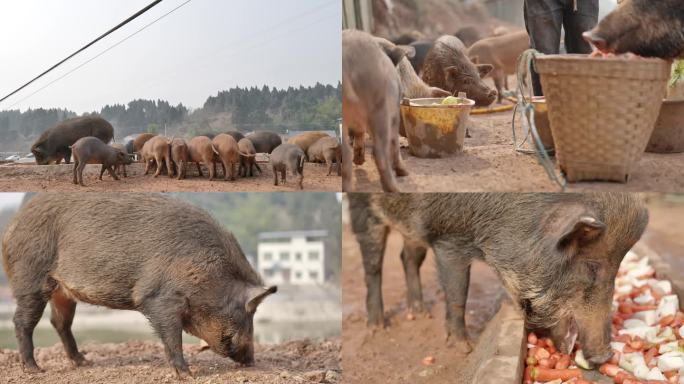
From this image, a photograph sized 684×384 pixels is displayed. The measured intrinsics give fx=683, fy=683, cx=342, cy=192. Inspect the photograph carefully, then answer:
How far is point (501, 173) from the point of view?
9.05ft

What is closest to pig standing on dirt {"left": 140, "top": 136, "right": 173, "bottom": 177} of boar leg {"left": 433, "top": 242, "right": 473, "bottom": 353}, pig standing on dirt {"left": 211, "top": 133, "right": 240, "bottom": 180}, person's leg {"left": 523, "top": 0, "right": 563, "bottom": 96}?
pig standing on dirt {"left": 211, "top": 133, "right": 240, "bottom": 180}

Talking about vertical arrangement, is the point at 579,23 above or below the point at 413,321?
above

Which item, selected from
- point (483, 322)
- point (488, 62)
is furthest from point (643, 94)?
point (483, 322)

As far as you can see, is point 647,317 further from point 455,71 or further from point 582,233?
point 455,71

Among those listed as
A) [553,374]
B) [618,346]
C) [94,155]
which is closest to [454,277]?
[553,374]

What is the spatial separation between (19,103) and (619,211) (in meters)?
2.83

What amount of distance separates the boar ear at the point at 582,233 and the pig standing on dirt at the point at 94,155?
204 cm

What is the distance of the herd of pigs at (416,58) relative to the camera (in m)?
2.69

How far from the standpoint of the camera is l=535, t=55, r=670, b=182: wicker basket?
269 centimetres

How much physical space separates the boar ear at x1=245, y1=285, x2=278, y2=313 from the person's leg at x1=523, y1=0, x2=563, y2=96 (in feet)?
5.35

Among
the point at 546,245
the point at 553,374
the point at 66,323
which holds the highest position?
the point at 546,245

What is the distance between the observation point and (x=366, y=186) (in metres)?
2.88

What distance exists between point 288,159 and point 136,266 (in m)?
0.92

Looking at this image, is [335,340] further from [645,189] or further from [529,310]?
[645,189]
